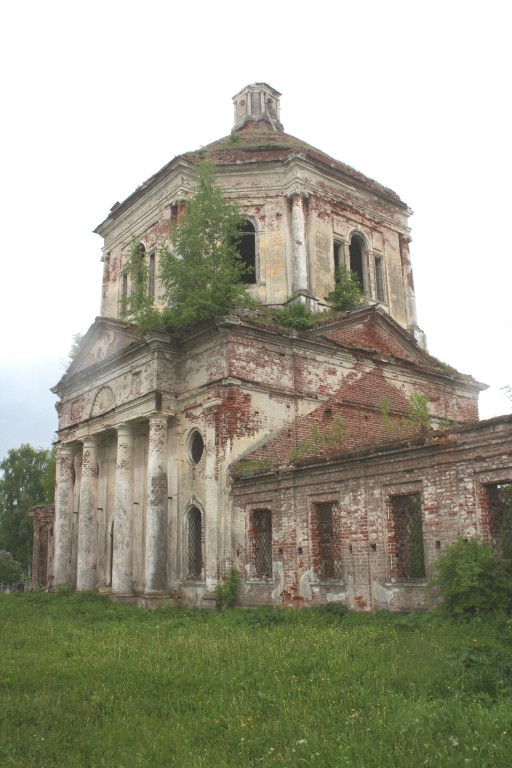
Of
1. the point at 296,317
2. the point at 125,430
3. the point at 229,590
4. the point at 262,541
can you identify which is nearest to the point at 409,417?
the point at 296,317

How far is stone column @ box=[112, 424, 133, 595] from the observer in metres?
18.5

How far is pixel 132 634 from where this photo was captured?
40.9 feet

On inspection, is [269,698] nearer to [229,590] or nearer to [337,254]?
[229,590]

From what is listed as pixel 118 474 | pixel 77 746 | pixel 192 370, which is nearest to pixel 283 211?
pixel 192 370

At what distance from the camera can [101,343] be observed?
21.5 metres

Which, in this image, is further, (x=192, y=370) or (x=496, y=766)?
(x=192, y=370)

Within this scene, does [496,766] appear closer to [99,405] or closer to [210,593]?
[210,593]

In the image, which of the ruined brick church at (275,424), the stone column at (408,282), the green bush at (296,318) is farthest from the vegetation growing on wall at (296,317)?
the stone column at (408,282)

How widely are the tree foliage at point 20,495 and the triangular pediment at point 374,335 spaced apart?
33.9 meters

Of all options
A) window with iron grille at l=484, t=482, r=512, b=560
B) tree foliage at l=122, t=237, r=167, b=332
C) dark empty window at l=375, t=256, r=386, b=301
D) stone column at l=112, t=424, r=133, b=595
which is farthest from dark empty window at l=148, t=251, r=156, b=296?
window with iron grille at l=484, t=482, r=512, b=560

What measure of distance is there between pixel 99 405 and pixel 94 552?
4396 mm

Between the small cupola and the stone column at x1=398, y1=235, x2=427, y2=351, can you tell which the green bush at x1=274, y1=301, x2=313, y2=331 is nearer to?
the stone column at x1=398, y1=235, x2=427, y2=351

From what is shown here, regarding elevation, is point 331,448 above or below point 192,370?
below

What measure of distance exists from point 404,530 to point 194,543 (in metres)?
6.50
